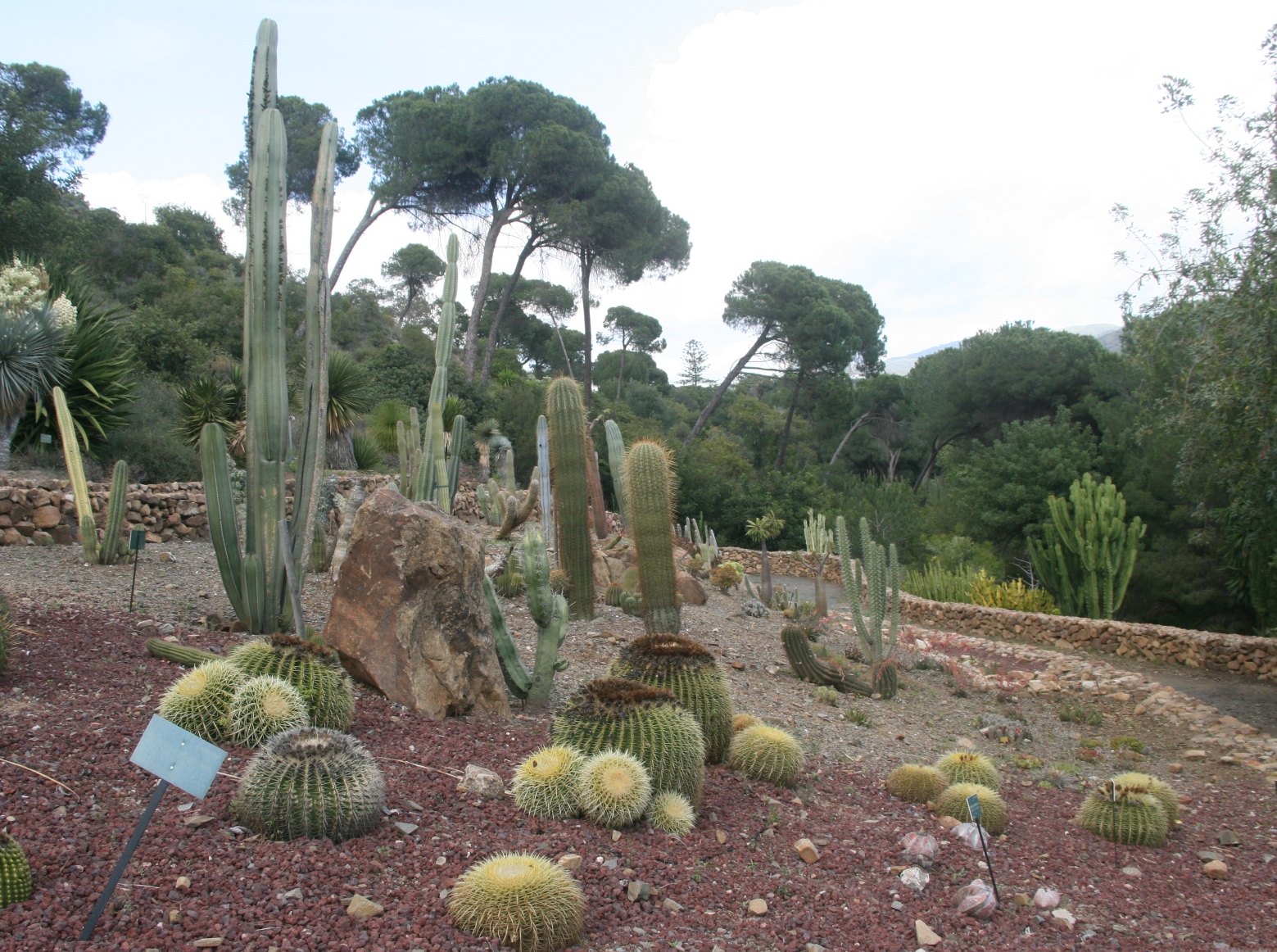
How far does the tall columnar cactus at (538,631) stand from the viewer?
17.5ft

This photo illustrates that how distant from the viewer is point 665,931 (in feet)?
10.3

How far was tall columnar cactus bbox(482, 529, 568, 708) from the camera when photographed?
5324 mm

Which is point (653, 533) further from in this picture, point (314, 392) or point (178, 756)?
point (178, 756)

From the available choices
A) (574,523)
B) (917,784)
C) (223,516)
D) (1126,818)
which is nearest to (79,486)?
(223,516)

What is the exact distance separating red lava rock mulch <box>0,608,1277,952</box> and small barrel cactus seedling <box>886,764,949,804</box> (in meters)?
0.10

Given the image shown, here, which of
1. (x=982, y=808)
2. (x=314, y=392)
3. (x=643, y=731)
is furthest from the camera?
(x=314, y=392)

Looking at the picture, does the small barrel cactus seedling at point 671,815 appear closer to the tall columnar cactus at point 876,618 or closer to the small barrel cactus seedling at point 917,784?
the small barrel cactus seedling at point 917,784

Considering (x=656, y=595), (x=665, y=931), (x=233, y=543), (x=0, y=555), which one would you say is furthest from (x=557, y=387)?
(x=665, y=931)

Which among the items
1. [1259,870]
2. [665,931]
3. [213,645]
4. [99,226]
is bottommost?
[1259,870]

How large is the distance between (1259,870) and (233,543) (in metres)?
6.19

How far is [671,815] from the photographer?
154 inches

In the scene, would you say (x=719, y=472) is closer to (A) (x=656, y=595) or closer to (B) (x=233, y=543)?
(A) (x=656, y=595)

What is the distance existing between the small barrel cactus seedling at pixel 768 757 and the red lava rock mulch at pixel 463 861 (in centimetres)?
11

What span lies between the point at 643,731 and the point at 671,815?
1.33 ft
